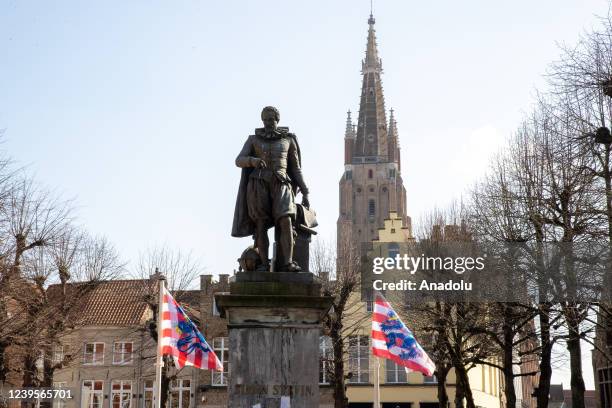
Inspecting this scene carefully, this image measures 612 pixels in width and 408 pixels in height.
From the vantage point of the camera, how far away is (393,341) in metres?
20.3

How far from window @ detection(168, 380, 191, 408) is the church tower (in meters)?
104

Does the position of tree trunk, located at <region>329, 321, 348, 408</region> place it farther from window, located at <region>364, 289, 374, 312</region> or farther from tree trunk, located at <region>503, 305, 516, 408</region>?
tree trunk, located at <region>503, 305, 516, 408</region>

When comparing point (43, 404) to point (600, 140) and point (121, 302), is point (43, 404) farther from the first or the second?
point (600, 140)

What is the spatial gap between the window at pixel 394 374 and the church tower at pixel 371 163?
337 ft

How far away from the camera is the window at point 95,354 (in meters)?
53.6

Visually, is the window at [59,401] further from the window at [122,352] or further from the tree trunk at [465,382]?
the tree trunk at [465,382]

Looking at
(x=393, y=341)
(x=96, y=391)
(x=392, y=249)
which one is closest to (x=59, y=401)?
(x=96, y=391)

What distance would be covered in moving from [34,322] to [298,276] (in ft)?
58.4

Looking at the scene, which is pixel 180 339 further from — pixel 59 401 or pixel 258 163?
pixel 59 401

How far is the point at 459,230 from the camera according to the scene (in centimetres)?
3844

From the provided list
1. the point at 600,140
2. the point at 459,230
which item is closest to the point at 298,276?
the point at 600,140

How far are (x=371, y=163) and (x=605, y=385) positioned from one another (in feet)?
384

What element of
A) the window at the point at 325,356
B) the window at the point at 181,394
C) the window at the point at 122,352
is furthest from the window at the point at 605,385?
the window at the point at 122,352

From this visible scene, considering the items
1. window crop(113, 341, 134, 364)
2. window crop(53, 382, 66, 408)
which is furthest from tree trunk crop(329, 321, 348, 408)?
window crop(113, 341, 134, 364)
